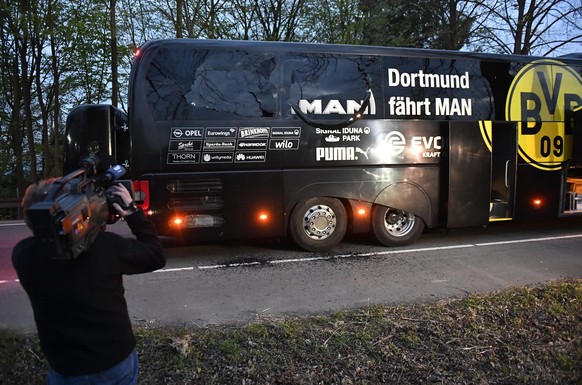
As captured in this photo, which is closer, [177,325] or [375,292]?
[177,325]

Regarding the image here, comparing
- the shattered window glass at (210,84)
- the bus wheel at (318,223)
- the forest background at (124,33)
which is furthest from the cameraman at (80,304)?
the forest background at (124,33)

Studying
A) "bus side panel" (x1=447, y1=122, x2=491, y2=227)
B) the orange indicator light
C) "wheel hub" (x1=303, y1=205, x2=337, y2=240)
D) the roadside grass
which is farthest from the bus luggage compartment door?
the orange indicator light

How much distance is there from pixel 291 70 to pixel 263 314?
3871 mm

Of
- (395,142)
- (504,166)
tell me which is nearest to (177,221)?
(395,142)

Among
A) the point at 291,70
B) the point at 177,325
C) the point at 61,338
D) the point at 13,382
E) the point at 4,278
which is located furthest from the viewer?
the point at 291,70

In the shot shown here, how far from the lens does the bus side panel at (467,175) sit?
7.51 m

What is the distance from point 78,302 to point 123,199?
1.84ft

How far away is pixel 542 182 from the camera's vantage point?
8117 millimetres

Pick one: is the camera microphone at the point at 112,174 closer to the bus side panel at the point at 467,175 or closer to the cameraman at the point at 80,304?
the cameraman at the point at 80,304

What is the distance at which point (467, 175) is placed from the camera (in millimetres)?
7570

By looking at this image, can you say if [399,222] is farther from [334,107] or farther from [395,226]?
[334,107]

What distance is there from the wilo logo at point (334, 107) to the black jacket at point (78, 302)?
203 inches

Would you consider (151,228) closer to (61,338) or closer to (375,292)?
(61,338)

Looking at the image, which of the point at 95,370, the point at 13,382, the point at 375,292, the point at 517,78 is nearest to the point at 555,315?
the point at 375,292
